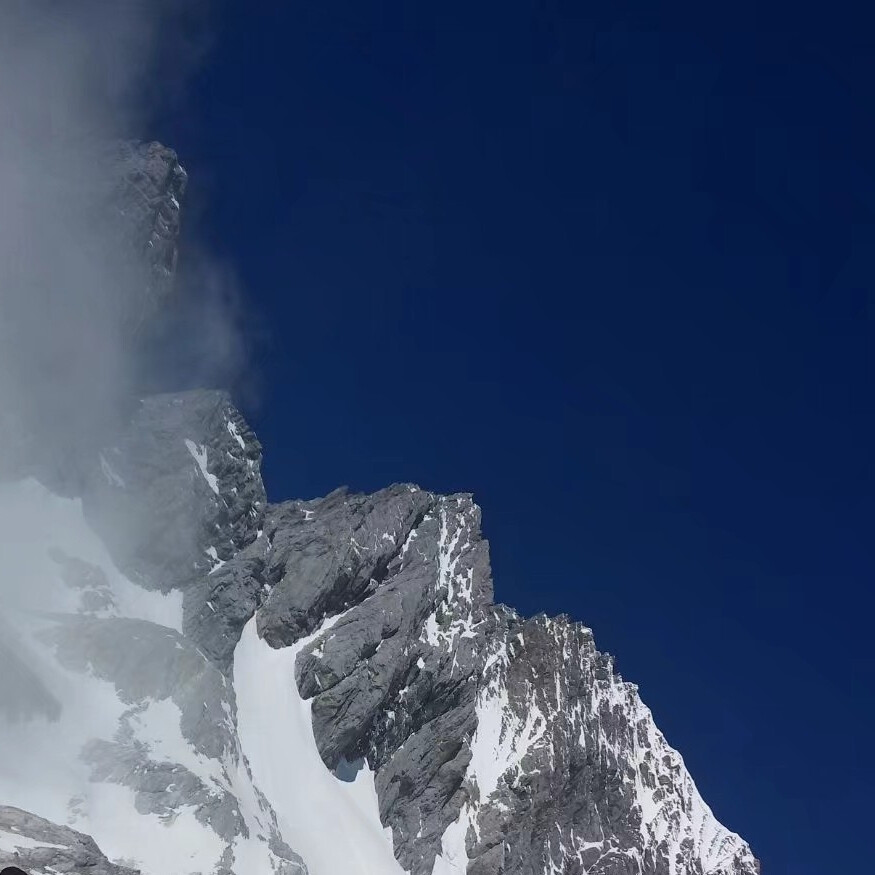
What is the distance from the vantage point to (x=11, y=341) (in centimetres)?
13012

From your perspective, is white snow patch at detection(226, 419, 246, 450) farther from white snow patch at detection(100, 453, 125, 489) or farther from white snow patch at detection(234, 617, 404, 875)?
white snow patch at detection(234, 617, 404, 875)

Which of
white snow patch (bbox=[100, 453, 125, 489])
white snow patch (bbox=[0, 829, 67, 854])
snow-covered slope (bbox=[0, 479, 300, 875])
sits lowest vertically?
white snow patch (bbox=[0, 829, 67, 854])

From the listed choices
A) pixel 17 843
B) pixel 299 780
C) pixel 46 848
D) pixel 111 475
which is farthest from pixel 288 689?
pixel 17 843

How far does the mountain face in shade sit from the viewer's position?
99.8m

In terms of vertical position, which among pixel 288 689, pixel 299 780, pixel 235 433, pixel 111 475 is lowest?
pixel 299 780

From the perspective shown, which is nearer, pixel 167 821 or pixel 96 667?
pixel 167 821

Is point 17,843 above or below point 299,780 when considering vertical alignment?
below

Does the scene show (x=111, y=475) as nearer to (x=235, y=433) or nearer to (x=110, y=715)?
(x=235, y=433)

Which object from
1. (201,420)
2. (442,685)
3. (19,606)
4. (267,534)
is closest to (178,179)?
(201,420)

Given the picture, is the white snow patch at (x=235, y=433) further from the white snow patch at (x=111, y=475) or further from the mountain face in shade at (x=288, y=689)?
the white snow patch at (x=111, y=475)

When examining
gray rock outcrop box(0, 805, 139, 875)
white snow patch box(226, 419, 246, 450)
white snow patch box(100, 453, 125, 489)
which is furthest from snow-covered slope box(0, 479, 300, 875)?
white snow patch box(226, 419, 246, 450)

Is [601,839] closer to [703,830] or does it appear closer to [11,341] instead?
[703,830]

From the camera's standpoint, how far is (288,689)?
130875mm

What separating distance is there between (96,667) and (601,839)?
69573 millimetres
